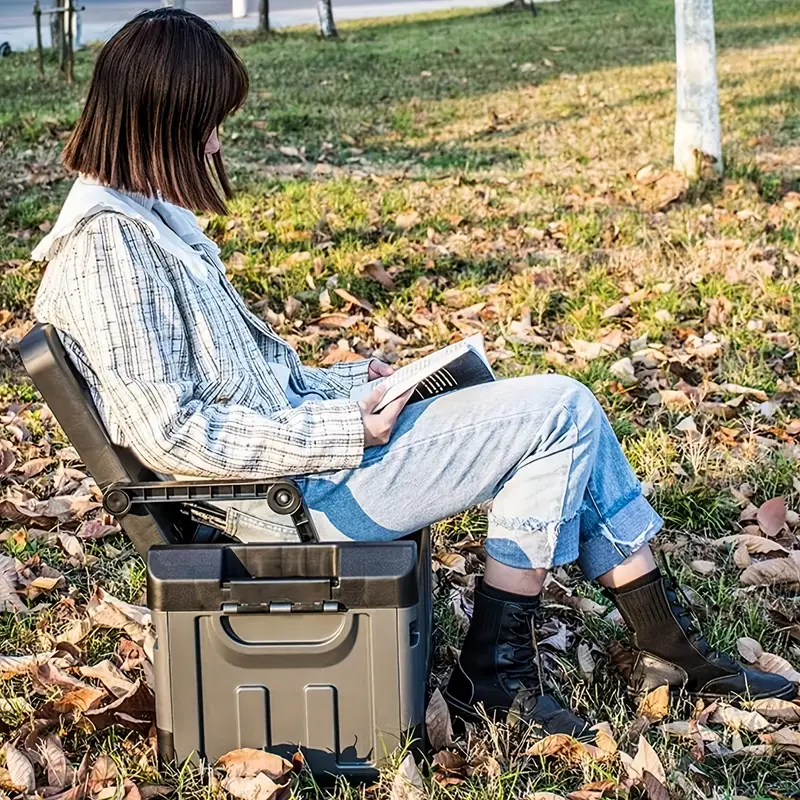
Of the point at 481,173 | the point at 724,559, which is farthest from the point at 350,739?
the point at 481,173

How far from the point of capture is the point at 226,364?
2496mm

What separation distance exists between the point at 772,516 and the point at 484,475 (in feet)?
5.43

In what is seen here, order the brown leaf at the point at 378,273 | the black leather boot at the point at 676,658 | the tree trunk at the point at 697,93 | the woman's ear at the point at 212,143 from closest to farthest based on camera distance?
the woman's ear at the point at 212,143, the black leather boot at the point at 676,658, the brown leaf at the point at 378,273, the tree trunk at the point at 697,93

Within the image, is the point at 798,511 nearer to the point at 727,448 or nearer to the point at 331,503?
the point at 727,448

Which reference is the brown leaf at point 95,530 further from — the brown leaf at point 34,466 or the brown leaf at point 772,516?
the brown leaf at point 772,516

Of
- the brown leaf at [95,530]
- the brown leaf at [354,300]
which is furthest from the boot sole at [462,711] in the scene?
the brown leaf at [354,300]

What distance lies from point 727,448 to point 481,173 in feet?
17.6

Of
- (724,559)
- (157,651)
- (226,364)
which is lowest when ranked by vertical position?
(724,559)

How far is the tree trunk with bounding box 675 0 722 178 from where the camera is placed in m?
8.12

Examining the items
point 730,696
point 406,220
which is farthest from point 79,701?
point 406,220

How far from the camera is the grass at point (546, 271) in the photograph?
3.19 m

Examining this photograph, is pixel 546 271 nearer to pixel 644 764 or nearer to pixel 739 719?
pixel 739 719

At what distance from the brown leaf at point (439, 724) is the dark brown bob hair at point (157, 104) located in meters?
1.29

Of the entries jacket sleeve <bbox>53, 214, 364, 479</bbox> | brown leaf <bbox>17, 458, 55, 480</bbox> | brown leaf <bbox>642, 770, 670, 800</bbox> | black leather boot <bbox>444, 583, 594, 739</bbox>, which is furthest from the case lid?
brown leaf <bbox>17, 458, 55, 480</bbox>
